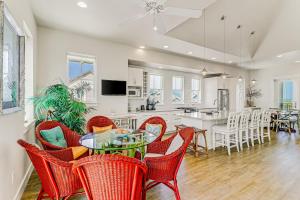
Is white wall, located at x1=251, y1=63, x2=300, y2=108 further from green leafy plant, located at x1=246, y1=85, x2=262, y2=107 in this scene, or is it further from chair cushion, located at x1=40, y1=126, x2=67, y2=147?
chair cushion, located at x1=40, y1=126, x2=67, y2=147

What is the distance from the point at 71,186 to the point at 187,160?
8.79 ft

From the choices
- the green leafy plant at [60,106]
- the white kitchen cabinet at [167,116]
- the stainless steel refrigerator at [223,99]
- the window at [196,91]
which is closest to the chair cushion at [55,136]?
the green leafy plant at [60,106]

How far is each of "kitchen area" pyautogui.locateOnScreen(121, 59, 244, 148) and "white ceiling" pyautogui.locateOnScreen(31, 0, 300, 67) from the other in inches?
52.5

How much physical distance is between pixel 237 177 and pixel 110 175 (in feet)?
8.44

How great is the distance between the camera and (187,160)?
4.05 meters

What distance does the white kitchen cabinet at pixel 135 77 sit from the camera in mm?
6137

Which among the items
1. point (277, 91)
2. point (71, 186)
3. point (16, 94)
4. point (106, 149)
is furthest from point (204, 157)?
point (277, 91)

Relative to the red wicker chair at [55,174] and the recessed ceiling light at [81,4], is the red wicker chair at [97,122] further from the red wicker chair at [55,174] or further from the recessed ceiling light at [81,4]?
the recessed ceiling light at [81,4]

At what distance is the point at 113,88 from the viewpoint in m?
5.27

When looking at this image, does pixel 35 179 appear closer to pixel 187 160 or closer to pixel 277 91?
pixel 187 160

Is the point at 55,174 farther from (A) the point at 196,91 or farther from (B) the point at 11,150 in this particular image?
(A) the point at 196,91

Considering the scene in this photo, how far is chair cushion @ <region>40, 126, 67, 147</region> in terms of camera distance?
289 cm

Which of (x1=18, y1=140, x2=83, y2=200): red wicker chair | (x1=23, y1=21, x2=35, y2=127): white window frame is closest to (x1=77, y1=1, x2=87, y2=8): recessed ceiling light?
(x1=23, y1=21, x2=35, y2=127): white window frame

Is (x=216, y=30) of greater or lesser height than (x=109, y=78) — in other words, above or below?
above
